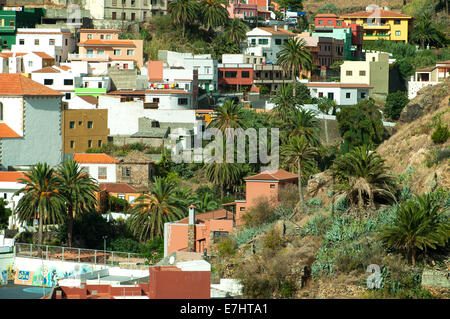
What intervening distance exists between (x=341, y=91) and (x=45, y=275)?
1549 inches

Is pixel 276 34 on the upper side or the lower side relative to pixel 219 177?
upper

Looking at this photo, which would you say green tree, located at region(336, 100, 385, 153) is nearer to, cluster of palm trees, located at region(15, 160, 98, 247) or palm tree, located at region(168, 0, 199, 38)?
cluster of palm trees, located at region(15, 160, 98, 247)

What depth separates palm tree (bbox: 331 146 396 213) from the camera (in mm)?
52344

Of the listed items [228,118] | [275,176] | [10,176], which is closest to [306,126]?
[228,118]

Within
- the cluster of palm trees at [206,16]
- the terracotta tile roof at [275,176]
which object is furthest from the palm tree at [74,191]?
the cluster of palm trees at [206,16]

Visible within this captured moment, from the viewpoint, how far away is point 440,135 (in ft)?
179

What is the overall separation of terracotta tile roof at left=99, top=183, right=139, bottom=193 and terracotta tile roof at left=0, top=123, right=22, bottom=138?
843 centimetres

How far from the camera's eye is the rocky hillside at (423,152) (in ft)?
171

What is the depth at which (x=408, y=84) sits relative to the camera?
10388 cm

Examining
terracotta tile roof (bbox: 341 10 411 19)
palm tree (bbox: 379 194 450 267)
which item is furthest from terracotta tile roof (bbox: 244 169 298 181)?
terracotta tile roof (bbox: 341 10 411 19)

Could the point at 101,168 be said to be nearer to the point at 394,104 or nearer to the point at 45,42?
the point at 45,42
